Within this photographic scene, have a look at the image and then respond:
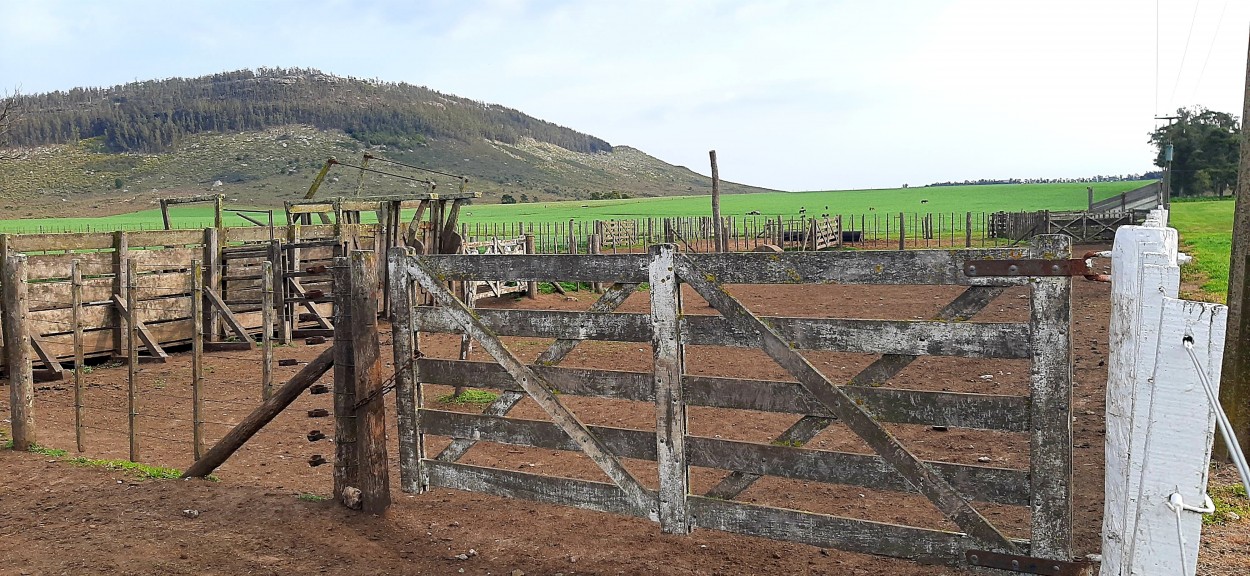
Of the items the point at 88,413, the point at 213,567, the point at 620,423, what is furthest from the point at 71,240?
the point at 213,567

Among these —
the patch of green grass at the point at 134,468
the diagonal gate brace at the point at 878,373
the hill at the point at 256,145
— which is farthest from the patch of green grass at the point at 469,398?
the hill at the point at 256,145

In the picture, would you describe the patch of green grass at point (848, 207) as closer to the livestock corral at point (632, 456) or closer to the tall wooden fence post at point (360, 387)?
the livestock corral at point (632, 456)

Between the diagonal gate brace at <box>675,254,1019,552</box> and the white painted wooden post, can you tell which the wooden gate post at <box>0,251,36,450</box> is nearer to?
the diagonal gate brace at <box>675,254,1019,552</box>

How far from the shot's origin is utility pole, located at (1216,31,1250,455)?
682cm

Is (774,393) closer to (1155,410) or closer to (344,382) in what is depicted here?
(1155,410)

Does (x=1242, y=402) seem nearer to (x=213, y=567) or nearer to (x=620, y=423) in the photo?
(x=620, y=423)

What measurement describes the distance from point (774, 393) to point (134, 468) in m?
5.50

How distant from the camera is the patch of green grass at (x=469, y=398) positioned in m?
10.8

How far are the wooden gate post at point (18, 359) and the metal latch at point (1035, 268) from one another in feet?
26.5

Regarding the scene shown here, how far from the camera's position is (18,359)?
8.55 metres

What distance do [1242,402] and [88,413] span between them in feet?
36.8

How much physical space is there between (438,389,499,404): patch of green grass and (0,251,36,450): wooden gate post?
3.99 m

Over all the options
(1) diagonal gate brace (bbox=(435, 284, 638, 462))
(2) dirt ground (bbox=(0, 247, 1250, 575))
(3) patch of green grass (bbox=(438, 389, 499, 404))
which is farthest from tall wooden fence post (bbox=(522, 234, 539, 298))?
(1) diagonal gate brace (bbox=(435, 284, 638, 462))

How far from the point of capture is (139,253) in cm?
1492
